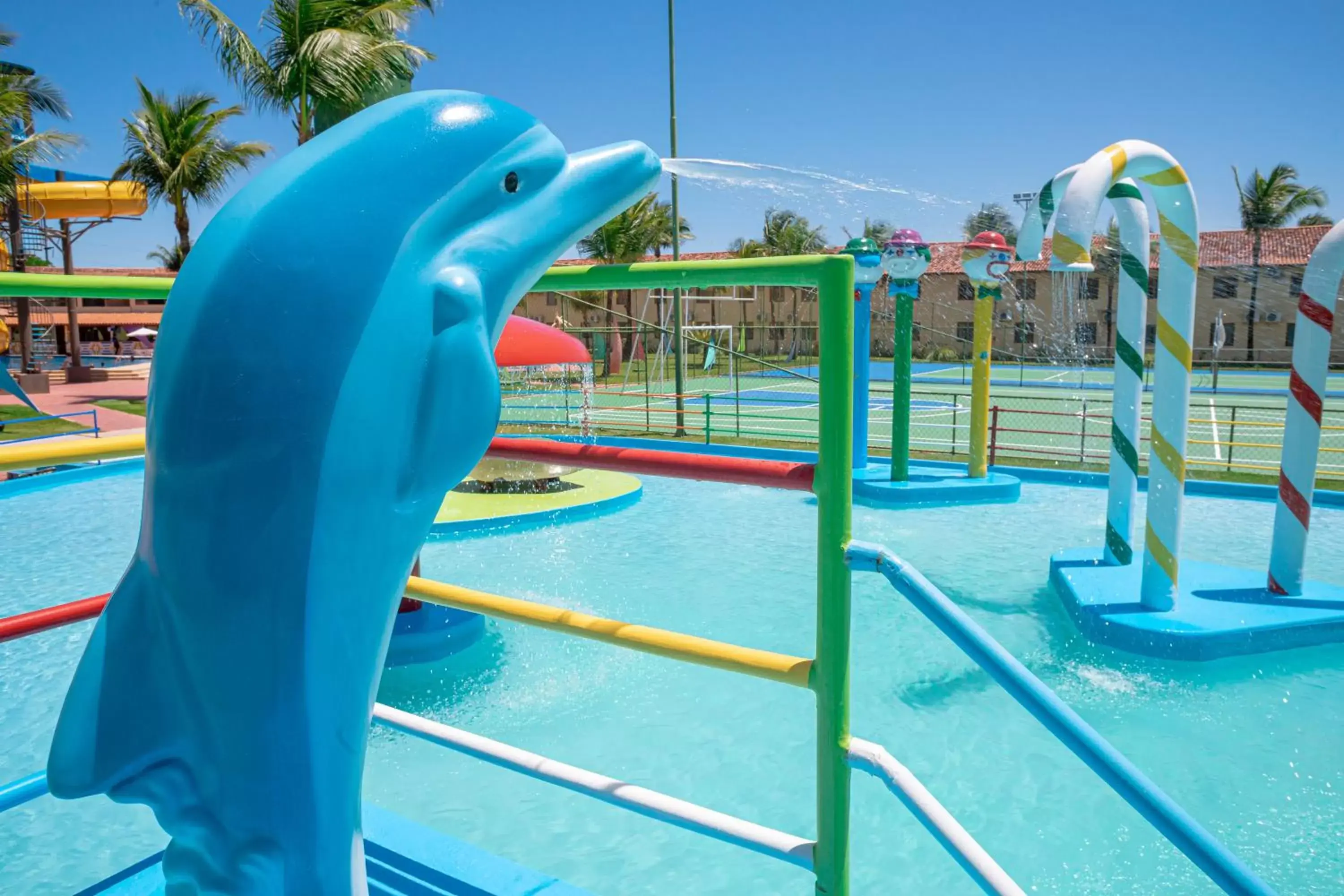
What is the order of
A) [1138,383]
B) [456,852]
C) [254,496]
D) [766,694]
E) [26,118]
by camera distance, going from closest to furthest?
1. [254,496]
2. [456,852]
3. [766,694]
4. [1138,383]
5. [26,118]

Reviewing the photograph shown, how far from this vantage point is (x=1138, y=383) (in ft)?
20.5

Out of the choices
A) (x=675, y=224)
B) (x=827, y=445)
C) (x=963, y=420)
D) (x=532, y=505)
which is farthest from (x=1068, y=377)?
(x=827, y=445)

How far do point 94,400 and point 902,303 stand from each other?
18.1 m

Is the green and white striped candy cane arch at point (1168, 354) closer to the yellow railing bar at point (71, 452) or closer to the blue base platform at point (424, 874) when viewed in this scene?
the blue base platform at point (424, 874)

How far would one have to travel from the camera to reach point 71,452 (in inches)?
60.2

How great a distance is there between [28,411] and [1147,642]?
19.9 m

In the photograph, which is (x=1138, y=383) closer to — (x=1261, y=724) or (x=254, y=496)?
(x=1261, y=724)

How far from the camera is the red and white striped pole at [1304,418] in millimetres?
5277

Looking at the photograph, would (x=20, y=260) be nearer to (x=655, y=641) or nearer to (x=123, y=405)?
(x=123, y=405)

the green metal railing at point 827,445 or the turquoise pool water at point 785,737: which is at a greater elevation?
the green metal railing at point 827,445

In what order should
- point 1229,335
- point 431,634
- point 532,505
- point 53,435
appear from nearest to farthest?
point 431,634 < point 532,505 < point 53,435 < point 1229,335

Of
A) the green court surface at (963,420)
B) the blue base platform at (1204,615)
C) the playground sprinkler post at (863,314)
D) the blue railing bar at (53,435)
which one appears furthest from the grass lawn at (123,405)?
the blue base platform at (1204,615)

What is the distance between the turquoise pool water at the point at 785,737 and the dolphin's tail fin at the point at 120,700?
7.82 feet

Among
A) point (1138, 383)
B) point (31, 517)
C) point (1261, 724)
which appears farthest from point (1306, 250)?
point (31, 517)
